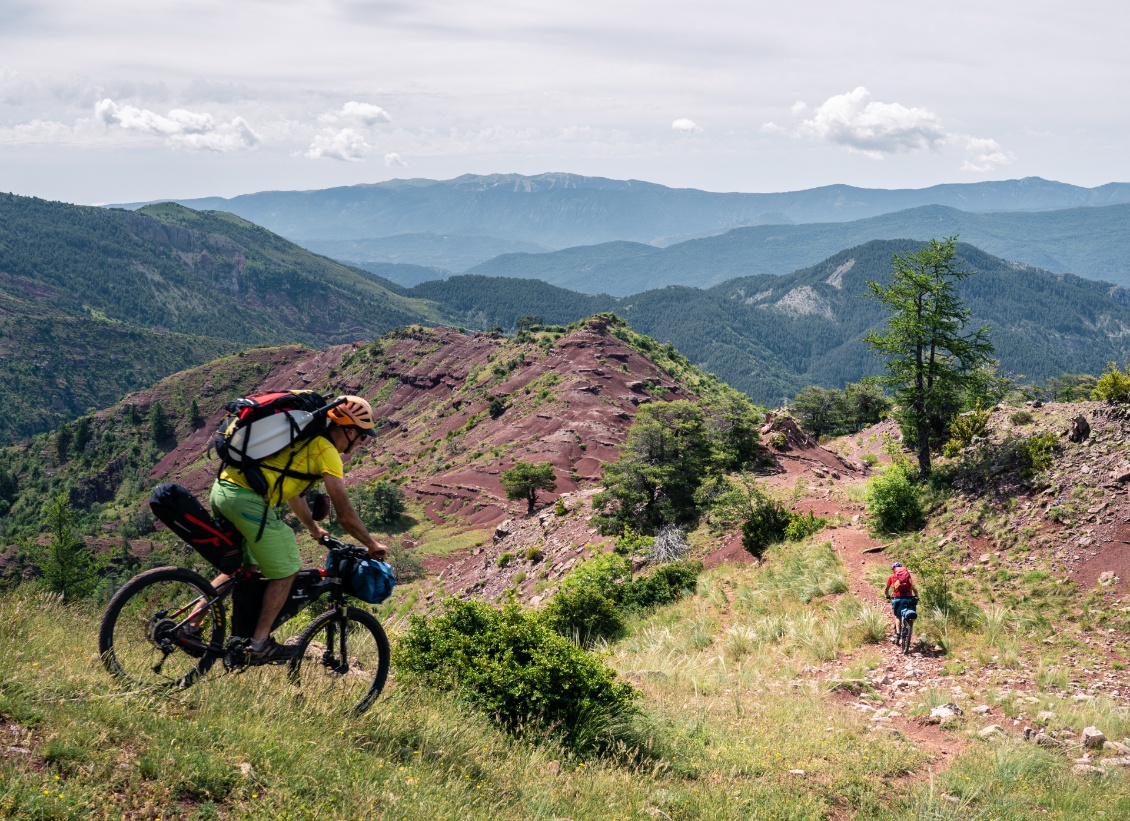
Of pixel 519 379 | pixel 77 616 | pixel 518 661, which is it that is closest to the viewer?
pixel 77 616

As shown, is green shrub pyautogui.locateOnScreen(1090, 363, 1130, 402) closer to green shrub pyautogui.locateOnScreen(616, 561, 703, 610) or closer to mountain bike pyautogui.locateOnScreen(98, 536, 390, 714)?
green shrub pyautogui.locateOnScreen(616, 561, 703, 610)

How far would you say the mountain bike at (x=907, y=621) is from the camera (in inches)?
532

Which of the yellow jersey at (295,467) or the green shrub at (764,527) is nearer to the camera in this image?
the yellow jersey at (295,467)

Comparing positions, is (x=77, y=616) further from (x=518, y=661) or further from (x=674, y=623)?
(x=674, y=623)

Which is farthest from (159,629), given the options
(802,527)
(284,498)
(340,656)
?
(802,527)

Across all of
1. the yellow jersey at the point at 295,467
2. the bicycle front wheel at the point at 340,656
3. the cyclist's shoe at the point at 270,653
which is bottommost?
A: the bicycle front wheel at the point at 340,656

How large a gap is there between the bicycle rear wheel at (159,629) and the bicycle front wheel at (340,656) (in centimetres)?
81


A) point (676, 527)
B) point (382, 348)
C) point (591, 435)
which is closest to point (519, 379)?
point (591, 435)

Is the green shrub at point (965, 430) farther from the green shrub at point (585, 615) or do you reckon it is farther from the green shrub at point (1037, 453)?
the green shrub at point (585, 615)

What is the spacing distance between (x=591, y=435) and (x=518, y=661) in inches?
2255

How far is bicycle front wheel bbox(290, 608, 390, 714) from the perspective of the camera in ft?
20.6

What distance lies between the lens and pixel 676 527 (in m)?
27.5

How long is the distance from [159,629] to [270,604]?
0.89 metres

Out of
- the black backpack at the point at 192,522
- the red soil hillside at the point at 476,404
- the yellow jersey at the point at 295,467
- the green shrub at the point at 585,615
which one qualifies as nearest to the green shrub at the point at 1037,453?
the green shrub at the point at 585,615
